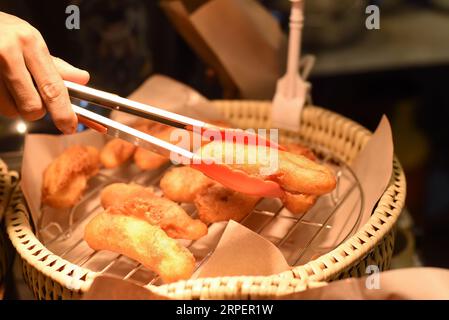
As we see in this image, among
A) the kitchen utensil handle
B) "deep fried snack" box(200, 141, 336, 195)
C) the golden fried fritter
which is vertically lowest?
the golden fried fritter

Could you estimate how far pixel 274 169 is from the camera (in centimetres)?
79

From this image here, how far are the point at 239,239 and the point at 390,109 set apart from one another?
46.5 inches

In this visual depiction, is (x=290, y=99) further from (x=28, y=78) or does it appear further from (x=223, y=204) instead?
(x=28, y=78)

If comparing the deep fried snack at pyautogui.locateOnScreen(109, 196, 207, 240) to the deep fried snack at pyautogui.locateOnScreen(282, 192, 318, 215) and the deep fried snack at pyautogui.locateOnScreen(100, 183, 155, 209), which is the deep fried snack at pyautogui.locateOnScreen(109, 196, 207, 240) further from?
the deep fried snack at pyautogui.locateOnScreen(282, 192, 318, 215)

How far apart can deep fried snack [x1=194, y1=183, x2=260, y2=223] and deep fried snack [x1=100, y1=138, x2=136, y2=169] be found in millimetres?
204

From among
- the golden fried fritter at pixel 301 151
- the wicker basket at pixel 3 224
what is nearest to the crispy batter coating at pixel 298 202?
the golden fried fritter at pixel 301 151

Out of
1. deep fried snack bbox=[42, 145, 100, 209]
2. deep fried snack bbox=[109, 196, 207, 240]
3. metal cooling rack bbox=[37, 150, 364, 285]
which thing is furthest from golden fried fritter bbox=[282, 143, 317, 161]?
deep fried snack bbox=[42, 145, 100, 209]

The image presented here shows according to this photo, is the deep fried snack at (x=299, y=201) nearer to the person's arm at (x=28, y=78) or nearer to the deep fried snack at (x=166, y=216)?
the deep fried snack at (x=166, y=216)

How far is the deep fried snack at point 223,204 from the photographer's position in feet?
2.74

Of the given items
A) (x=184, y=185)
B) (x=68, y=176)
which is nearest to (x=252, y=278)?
(x=184, y=185)

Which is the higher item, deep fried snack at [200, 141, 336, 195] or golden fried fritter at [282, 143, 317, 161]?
deep fried snack at [200, 141, 336, 195]

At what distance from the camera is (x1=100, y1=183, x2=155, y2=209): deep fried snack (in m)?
0.85

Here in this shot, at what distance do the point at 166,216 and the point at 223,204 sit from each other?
9cm

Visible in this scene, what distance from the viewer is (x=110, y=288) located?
61 cm
